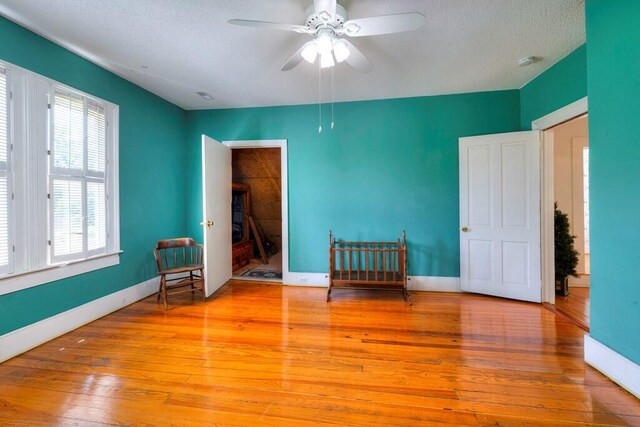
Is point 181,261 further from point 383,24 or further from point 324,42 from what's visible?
point 383,24

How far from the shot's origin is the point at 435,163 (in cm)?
334

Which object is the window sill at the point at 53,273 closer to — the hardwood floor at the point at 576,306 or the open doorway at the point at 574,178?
the hardwood floor at the point at 576,306

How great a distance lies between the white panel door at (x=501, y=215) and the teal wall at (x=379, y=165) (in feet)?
0.55

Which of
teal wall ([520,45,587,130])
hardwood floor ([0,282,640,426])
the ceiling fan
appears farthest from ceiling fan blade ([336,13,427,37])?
hardwood floor ([0,282,640,426])

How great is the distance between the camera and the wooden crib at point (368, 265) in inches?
118

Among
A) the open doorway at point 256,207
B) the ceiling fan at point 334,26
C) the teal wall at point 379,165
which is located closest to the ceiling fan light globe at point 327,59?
the ceiling fan at point 334,26

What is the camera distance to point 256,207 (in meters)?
5.84

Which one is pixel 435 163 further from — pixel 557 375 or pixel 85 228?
pixel 85 228

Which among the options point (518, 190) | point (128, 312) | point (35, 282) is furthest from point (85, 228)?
point (518, 190)

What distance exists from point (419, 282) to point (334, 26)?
3.00 meters

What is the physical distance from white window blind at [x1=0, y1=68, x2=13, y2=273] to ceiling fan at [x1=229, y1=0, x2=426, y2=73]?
1.85 metres

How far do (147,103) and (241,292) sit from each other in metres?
2.66

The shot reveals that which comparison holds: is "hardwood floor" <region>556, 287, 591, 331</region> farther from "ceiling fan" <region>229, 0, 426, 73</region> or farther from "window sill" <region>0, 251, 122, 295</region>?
"window sill" <region>0, 251, 122, 295</region>

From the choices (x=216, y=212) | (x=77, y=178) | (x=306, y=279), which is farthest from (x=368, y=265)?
Result: (x=77, y=178)
